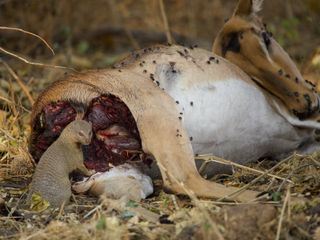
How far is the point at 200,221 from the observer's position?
129 inches

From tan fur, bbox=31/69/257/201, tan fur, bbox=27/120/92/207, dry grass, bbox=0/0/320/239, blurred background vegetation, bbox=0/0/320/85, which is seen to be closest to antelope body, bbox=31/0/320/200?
tan fur, bbox=31/69/257/201

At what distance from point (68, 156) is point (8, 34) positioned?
480cm

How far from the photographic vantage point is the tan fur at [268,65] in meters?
4.71

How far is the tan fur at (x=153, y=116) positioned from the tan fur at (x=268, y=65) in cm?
76

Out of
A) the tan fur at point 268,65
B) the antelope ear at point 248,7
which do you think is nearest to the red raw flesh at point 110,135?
the tan fur at point 268,65

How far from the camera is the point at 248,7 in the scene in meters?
4.82

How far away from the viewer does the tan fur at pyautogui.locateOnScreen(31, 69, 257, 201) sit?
385cm

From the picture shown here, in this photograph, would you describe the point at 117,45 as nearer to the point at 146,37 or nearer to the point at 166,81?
the point at 146,37

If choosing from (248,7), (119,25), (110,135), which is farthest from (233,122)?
(119,25)

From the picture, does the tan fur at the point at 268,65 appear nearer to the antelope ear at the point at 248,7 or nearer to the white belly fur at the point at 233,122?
the antelope ear at the point at 248,7

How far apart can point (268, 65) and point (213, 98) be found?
513 mm

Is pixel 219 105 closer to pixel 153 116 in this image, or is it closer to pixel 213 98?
pixel 213 98

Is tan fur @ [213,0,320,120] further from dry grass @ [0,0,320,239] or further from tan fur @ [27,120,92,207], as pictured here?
tan fur @ [27,120,92,207]

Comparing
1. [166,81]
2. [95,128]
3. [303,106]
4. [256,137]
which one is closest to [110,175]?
[95,128]
